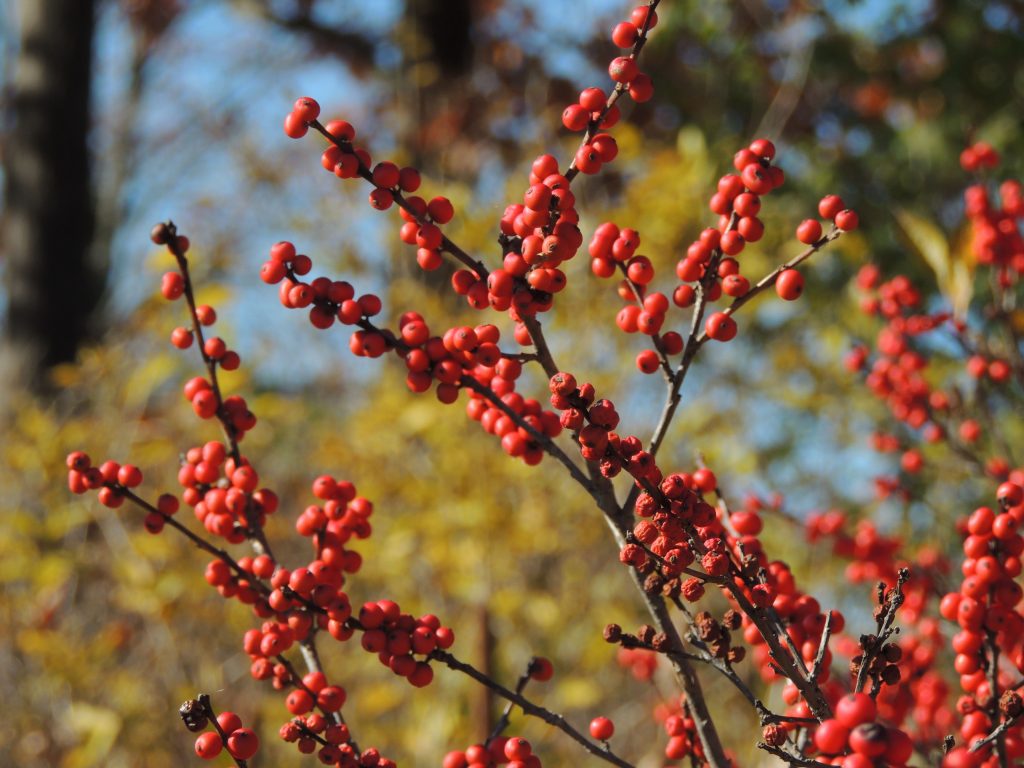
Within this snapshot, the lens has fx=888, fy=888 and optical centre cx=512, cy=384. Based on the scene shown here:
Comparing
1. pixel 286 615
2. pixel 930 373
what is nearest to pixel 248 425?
pixel 286 615

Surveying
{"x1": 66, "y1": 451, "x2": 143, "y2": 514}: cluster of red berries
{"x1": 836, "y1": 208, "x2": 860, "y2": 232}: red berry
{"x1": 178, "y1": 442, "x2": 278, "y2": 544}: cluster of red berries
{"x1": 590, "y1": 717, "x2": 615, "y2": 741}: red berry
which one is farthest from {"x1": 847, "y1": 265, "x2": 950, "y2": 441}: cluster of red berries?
{"x1": 66, "y1": 451, "x2": 143, "y2": 514}: cluster of red berries

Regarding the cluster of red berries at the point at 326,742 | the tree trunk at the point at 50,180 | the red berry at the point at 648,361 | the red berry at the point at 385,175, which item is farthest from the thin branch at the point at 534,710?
the tree trunk at the point at 50,180

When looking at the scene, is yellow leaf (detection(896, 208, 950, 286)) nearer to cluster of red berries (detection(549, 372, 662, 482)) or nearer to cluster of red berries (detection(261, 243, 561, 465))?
cluster of red berries (detection(261, 243, 561, 465))

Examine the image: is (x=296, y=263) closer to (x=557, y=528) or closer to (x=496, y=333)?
(x=496, y=333)

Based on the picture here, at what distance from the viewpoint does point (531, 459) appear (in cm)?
120

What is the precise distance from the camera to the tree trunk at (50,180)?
582cm

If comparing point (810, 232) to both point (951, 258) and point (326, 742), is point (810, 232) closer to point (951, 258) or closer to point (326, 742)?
point (326, 742)

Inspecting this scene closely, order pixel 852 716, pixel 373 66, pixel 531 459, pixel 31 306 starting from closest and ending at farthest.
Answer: pixel 852 716
pixel 531 459
pixel 31 306
pixel 373 66

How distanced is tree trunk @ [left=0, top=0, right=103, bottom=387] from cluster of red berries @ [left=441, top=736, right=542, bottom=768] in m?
5.41

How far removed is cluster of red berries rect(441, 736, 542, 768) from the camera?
1110mm

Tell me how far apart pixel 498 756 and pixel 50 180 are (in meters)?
6.05

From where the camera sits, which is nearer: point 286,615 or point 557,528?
point 286,615

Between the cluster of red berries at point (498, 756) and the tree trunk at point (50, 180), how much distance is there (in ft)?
17.7

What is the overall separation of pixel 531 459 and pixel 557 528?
1.96m
